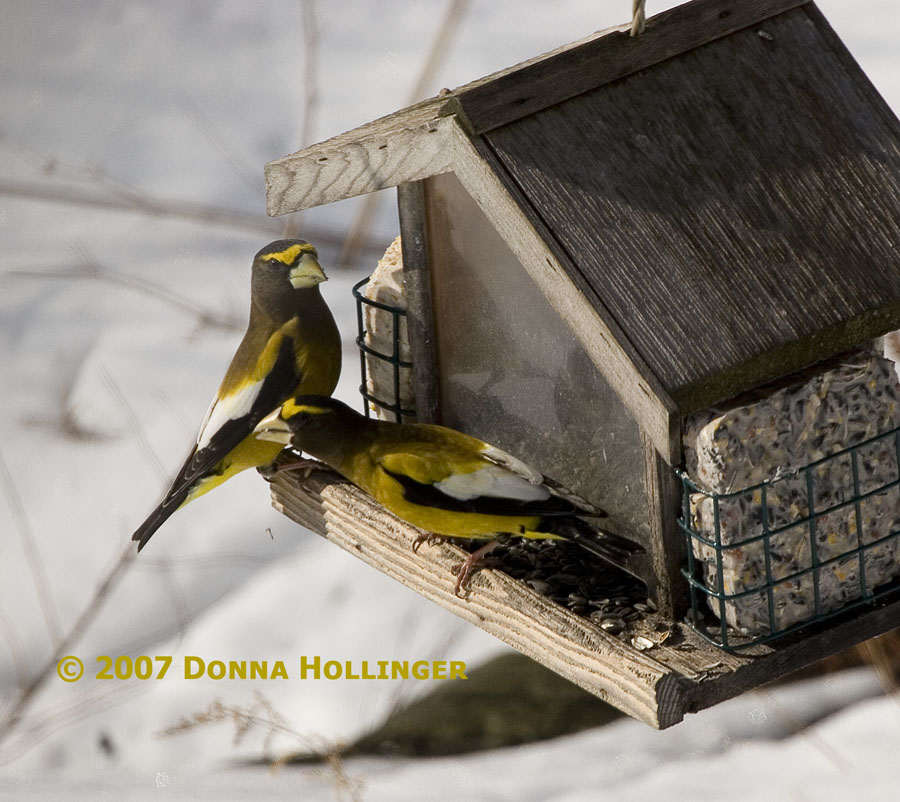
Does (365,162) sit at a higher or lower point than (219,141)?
lower

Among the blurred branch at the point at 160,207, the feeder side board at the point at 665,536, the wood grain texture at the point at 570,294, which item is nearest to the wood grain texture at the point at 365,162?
the wood grain texture at the point at 570,294

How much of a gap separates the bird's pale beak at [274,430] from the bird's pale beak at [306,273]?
392mm

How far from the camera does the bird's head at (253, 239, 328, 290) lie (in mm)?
3607

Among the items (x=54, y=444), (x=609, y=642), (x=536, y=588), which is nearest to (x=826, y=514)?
(x=609, y=642)

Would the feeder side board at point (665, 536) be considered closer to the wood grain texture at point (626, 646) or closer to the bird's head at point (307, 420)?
the wood grain texture at point (626, 646)

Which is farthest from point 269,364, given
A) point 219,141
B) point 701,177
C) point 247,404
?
point 219,141

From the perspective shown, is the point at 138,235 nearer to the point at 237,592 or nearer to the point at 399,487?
the point at 237,592

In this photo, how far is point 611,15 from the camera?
17.2ft

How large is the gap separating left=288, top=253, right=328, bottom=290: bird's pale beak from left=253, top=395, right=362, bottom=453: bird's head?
1.22 feet

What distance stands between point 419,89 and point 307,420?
1.26m

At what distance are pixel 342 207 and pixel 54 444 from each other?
1.41 meters

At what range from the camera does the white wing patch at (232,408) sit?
3.57 metres

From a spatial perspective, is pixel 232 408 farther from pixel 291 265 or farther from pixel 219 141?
pixel 219 141

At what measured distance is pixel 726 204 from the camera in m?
2.63
